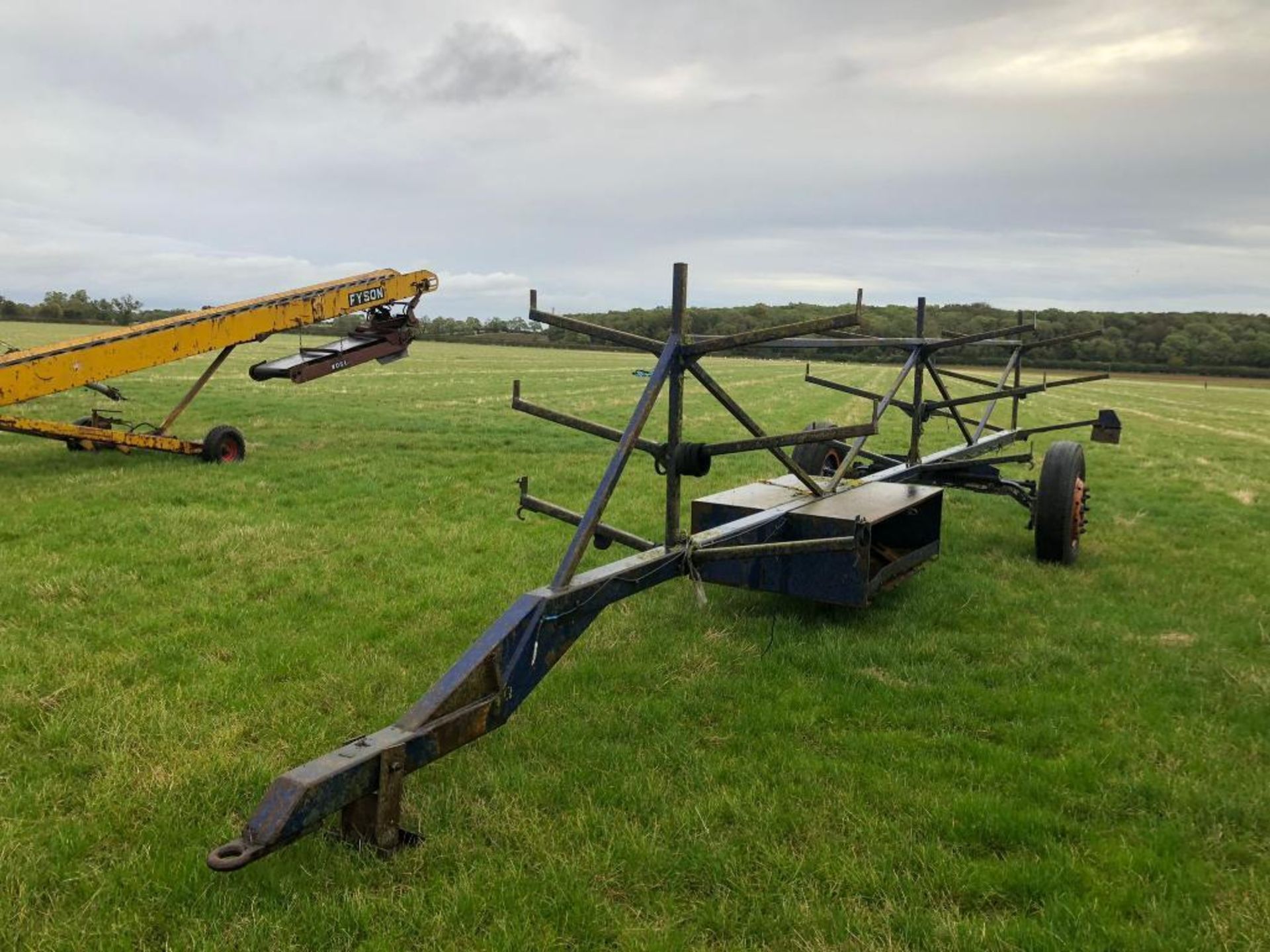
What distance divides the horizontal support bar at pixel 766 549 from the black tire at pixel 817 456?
11.9 ft

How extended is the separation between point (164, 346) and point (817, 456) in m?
7.41

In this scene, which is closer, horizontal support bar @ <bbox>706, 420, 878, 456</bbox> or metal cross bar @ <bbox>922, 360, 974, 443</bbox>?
horizontal support bar @ <bbox>706, 420, 878, 456</bbox>

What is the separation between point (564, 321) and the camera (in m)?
4.52

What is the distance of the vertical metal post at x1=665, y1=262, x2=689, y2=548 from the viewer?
439cm

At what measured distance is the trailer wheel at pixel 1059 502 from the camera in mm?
6914

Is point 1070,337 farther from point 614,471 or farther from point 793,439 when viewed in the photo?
point 614,471

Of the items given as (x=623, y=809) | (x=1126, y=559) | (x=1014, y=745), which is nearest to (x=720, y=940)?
(x=623, y=809)

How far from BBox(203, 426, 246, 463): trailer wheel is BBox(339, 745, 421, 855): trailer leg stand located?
8840 millimetres

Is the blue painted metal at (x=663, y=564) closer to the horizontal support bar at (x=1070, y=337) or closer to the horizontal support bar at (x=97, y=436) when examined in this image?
the horizontal support bar at (x=1070, y=337)

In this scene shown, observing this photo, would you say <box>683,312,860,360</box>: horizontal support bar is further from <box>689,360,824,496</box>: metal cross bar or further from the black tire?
the black tire

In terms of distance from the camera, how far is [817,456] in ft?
27.8

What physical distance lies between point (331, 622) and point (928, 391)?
1288 inches

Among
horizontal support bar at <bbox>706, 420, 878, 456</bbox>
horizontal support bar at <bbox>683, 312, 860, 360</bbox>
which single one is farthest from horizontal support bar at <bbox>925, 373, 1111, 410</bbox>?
horizontal support bar at <bbox>683, 312, 860, 360</bbox>

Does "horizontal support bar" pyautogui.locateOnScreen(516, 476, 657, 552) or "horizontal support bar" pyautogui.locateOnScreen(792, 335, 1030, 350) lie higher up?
"horizontal support bar" pyautogui.locateOnScreen(792, 335, 1030, 350)
